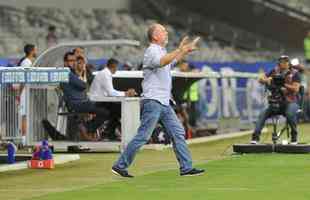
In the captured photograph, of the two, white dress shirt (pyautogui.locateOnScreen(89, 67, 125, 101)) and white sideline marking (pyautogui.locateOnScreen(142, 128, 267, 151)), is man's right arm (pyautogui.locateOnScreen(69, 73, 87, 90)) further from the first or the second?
white sideline marking (pyautogui.locateOnScreen(142, 128, 267, 151))

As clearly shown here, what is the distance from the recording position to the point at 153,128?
50.8 ft

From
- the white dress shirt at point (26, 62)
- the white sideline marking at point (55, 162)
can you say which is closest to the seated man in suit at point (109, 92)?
the white dress shirt at point (26, 62)

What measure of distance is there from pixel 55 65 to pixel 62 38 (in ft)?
67.2

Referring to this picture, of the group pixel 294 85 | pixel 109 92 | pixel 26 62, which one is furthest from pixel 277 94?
pixel 26 62

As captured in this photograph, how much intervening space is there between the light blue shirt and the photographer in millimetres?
5297

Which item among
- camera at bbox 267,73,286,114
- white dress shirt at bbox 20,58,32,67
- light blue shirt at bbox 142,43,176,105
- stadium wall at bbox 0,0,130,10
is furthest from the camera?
stadium wall at bbox 0,0,130,10

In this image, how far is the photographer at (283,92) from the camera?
2062cm

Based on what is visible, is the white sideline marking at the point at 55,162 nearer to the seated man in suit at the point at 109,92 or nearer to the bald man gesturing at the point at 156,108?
the seated man in suit at the point at 109,92

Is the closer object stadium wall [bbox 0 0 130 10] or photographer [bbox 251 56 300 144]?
photographer [bbox 251 56 300 144]

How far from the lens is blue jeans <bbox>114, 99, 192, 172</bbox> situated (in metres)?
15.4

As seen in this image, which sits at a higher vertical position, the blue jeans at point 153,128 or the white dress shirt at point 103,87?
the white dress shirt at point 103,87

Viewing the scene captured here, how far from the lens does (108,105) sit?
21922mm

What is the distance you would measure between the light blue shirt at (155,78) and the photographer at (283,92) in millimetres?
5297

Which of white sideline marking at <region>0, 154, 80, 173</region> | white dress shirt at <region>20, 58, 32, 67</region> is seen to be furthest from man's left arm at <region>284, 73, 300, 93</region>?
white dress shirt at <region>20, 58, 32, 67</region>
